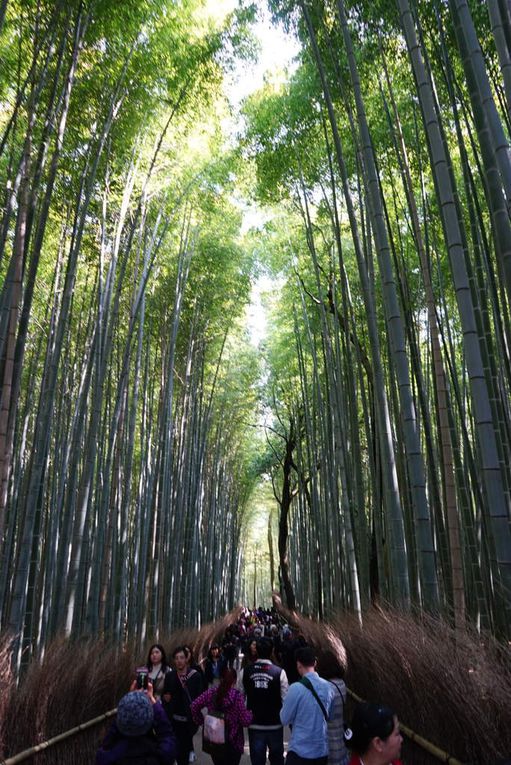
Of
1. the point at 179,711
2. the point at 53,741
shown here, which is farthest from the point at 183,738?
the point at 53,741

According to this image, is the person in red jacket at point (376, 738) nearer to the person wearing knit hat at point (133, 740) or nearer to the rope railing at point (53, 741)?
the person wearing knit hat at point (133, 740)

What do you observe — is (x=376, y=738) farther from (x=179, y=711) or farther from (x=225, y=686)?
(x=179, y=711)

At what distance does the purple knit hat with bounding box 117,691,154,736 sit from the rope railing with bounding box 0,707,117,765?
0.96 metres

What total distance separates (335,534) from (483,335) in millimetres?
4266

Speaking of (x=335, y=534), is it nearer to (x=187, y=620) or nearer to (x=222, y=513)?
(x=187, y=620)

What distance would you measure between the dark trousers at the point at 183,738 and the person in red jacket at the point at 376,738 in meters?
2.21

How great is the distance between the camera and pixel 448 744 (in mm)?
2027

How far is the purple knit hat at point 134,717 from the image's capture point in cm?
169

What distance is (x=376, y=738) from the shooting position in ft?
4.55

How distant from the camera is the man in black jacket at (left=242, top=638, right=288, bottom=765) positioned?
300 centimetres

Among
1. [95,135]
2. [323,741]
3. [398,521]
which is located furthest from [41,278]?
[323,741]

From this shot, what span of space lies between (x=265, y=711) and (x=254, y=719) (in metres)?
0.07

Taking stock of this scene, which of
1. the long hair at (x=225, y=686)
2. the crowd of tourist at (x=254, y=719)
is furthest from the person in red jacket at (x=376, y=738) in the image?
the long hair at (x=225, y=686)

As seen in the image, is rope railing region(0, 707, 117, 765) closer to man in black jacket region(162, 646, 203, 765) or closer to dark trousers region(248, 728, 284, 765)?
man in black jacket region(162, 646, 203, 765)
